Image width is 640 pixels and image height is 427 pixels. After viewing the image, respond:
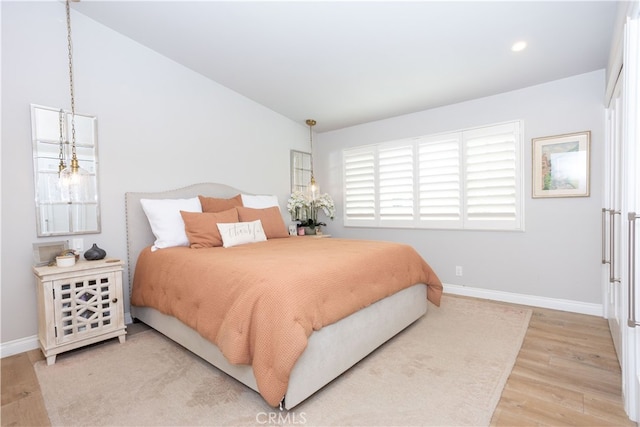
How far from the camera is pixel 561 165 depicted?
313cm

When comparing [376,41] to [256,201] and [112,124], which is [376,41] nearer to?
[256,201]

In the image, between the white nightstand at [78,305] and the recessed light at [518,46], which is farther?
the recessed light at [518,46]

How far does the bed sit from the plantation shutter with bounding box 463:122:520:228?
4.07 ft

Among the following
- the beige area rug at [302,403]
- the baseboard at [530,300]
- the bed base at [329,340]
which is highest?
the bed base at [329,340]

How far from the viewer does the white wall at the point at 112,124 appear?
2.39m

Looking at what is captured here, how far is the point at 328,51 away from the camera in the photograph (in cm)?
293

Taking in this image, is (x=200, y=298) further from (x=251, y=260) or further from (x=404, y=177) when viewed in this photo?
(x=404, y=177)

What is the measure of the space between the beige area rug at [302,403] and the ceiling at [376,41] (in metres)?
2.47

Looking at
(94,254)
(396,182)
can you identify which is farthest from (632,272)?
(94,254)

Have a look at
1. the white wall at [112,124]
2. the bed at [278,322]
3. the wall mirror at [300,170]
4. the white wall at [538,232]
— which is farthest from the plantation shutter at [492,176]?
the white wall at [112,124]

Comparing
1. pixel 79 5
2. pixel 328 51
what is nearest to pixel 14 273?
pixel 79 5

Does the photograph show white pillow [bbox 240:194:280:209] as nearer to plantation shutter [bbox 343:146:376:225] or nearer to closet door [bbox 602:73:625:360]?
plantation shutter [bbox 343:146:376:225]

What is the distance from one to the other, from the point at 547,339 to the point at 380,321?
4.67ft

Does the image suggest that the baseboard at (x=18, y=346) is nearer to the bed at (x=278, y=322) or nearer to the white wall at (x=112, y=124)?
the white wall at (x=112, y=124)
